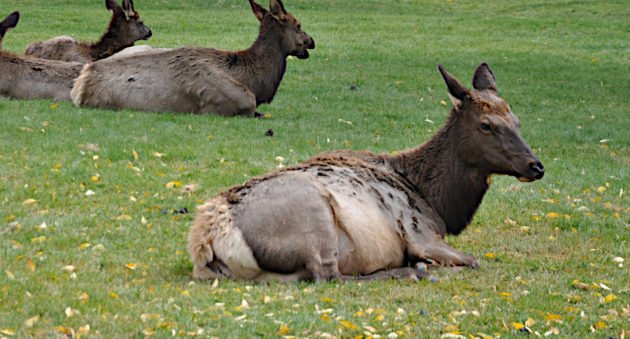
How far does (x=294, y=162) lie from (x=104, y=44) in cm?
858

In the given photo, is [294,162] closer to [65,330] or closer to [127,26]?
[65,330]

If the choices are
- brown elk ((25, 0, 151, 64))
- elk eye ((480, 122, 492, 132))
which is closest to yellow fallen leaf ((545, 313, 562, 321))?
elk eye ((480, 122, 492, 132))

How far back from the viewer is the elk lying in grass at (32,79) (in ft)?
53.9

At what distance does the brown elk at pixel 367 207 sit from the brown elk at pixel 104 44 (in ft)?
36.8

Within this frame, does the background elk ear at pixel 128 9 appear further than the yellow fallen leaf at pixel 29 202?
Yes

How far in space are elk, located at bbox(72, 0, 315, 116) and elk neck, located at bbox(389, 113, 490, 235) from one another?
265 inches

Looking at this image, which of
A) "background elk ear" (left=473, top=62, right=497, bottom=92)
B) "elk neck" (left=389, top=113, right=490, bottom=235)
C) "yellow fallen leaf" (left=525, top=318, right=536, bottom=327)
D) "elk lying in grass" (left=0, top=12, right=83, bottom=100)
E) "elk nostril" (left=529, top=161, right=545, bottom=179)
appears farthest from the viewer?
"elk lying in grass" (left=0, top=12, right=83, bottom=100)

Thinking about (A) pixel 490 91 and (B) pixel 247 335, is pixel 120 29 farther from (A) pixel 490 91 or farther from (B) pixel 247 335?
(B) pixel 247 335

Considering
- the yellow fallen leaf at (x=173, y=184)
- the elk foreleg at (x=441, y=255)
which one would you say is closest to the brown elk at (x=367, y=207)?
the elk foreleg at (x=441, y=255)

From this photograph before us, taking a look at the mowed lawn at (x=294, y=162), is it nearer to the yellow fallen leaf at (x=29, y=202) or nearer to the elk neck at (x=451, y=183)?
the yellow fallen leaf at (x=29, y=202)

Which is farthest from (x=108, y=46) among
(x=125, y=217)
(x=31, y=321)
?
(x=31, y=321)

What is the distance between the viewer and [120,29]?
1991cm

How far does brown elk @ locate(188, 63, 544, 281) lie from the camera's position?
7.77 m

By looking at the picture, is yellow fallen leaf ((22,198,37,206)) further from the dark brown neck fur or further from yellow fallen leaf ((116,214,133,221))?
the dark brown neck fur
